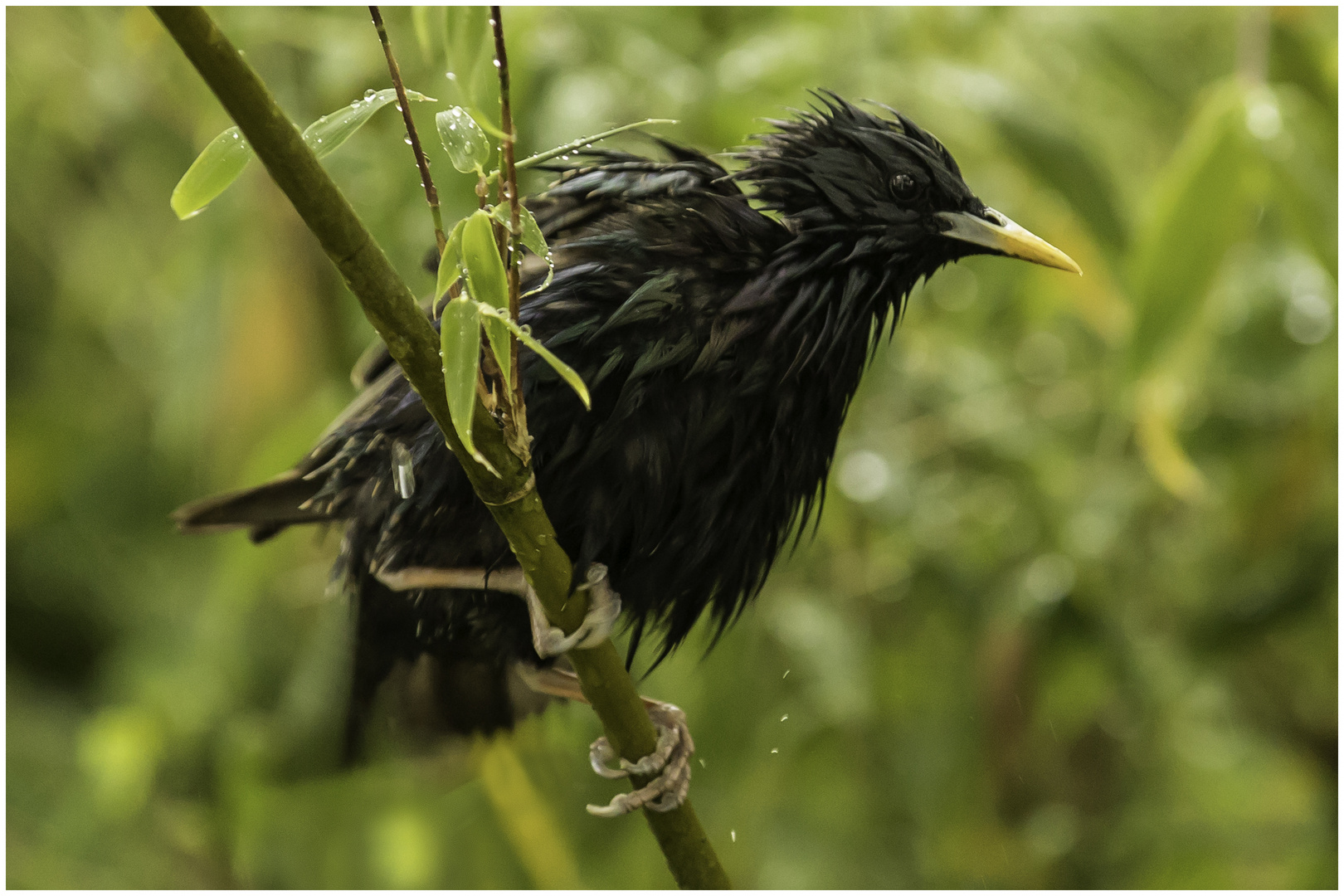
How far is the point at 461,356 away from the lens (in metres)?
0.83

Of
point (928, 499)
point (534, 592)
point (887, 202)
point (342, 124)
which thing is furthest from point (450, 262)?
point (928, 499)

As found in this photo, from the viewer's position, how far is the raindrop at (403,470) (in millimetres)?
1184

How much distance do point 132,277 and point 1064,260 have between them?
2.79 meters

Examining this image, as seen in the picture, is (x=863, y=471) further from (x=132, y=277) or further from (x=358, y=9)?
(x=132, y=277)

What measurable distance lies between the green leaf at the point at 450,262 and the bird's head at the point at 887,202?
20.1 inches

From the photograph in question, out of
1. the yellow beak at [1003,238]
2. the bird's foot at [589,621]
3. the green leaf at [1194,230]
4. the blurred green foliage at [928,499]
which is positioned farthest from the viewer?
the blurred green foliage at [928,499]

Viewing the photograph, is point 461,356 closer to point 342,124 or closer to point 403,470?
point 342,124

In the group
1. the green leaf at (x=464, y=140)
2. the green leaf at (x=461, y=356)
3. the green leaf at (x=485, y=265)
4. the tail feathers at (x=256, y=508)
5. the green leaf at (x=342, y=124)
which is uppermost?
the green leaf at (x=342, y=124)

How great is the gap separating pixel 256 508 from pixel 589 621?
23.5 inches

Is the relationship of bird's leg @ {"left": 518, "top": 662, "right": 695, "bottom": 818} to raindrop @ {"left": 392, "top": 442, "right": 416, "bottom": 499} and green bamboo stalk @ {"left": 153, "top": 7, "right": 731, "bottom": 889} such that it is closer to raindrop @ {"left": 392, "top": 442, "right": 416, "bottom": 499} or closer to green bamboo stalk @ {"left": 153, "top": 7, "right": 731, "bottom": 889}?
green bamboo stalk @ {"left": 153, "top": 7, "right": 731, "bottom": 889}

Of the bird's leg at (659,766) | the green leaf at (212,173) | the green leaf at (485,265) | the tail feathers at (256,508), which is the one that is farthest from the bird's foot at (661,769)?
the green leaf at (212,173)

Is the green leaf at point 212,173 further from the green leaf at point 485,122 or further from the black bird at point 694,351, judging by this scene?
the black bird at point 694,351

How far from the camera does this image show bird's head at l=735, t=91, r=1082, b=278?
128 cm

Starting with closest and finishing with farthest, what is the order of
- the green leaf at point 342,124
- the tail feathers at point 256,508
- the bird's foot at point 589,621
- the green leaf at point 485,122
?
the green leaf at point 485,122 < the green leaf at point 342,124 < the bird's foot at point 589,621 < the tail feathers at point 256,508
